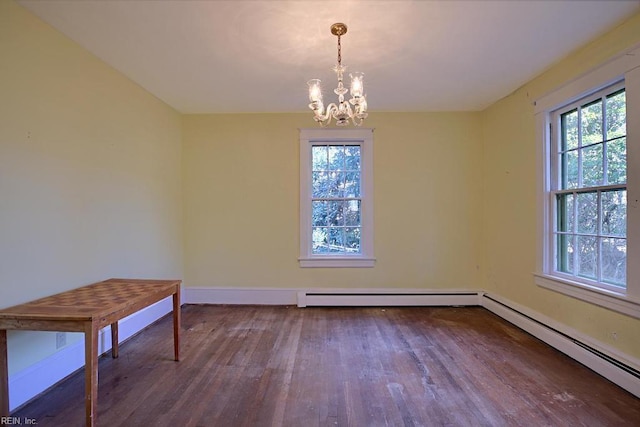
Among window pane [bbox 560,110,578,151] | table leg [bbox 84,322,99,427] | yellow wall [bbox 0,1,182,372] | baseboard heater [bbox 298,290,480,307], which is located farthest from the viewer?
baseboard heater [bbox 298,290,480,307]

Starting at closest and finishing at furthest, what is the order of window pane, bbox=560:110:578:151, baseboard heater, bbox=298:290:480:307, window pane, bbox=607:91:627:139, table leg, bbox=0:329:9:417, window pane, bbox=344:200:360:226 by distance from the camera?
1. table leg, bbox=0:329:9:417
2. window pane, bbox=607:91:627:139
3. window pane, bbox=560:110:578:151
4. baseboard heater, bbox=298:290:480:307
5. window pane, bbox=344:200:360:226

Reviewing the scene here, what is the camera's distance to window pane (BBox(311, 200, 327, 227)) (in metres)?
4.07

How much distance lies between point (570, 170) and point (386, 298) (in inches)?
92.9

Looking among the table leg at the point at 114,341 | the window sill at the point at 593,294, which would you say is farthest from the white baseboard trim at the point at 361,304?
the window sill at the point at 593,294

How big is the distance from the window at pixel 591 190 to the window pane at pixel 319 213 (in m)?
2.44

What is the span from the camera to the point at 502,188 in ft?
11.8

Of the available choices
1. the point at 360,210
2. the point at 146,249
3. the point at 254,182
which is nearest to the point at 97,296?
the point at 146,249

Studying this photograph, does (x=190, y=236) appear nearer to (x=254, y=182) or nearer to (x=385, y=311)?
(x=254, y=182)

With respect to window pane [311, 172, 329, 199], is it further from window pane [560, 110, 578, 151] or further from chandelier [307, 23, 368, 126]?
window pane [560, 110, 578, 151]

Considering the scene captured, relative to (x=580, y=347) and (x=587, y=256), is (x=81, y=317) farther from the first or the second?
(x=587, y=256)

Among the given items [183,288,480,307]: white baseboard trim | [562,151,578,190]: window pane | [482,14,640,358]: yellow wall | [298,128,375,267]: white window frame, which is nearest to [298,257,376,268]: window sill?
[298,128,375,267]: white window frame

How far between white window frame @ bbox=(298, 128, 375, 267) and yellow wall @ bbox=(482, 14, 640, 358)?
1483 mm

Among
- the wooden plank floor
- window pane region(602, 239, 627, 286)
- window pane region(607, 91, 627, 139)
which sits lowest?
the wooden plank floor

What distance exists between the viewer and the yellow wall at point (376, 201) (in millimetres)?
3986
